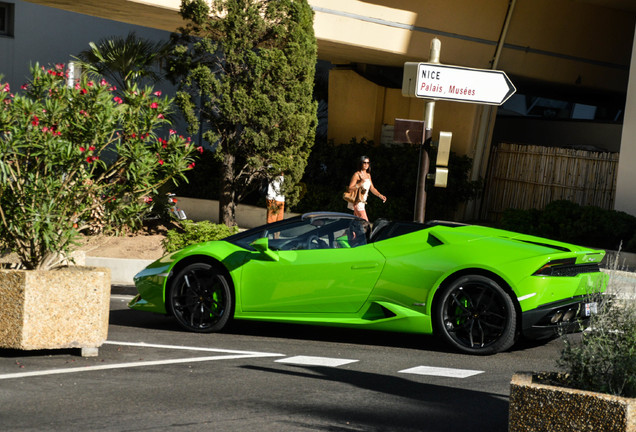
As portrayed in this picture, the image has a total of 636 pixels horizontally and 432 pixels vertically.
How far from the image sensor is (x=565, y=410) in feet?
16.5

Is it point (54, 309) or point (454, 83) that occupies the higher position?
point (454, 83)

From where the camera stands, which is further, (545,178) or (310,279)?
(545,178)

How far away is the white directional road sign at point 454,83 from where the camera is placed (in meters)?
11.7

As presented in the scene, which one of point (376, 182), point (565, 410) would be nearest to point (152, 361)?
point (565, 410)

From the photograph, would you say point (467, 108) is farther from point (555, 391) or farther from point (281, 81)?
point (555, 391)

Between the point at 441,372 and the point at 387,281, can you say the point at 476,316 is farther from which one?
the point at 441,372

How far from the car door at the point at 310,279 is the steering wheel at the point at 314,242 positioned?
0.15m

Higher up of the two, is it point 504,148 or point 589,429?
point 504,148

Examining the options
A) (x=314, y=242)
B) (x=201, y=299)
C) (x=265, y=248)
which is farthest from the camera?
(x=201, y=299)

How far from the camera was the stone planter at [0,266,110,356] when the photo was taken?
24.9ft

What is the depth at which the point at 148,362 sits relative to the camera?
25.5 ft

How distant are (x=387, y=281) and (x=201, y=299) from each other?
6.24ft

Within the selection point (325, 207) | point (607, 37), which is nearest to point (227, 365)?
point (325, 207)

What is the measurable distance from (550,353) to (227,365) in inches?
117
